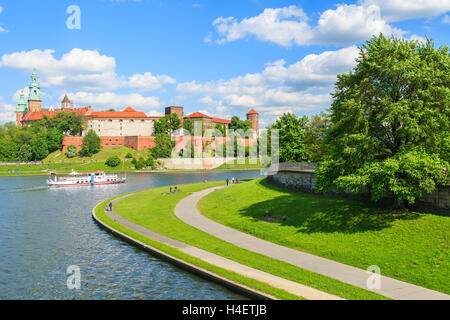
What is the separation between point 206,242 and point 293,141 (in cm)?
4345

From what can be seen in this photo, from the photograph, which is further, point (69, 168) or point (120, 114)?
point (120, 114)

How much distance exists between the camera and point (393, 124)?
25047 millimetres

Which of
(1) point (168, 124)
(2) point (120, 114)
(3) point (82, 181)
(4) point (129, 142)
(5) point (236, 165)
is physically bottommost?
(3) point (82, 181)

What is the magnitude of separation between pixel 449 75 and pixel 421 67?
6.01 ft

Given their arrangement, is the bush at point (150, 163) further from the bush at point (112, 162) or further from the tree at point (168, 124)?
the tree at point (168, 124)

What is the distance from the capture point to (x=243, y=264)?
2122cm

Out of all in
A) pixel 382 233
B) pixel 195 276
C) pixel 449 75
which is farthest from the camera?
pixel 449 75

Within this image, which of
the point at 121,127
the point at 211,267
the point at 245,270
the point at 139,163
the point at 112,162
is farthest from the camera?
the point at 121,127

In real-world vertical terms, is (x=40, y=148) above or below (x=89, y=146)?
below

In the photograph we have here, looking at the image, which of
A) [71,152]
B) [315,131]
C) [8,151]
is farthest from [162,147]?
[315,131]

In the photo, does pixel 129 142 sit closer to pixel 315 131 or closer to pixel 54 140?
pixel 54 140

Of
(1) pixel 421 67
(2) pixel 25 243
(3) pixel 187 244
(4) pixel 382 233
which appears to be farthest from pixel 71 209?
(1) pixel 421 67

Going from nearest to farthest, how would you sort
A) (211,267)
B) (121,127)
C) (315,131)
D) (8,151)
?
(211,267) < (315,131) < (8,151) < (121,127)

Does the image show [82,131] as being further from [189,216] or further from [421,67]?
[421,67]
